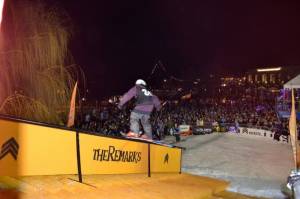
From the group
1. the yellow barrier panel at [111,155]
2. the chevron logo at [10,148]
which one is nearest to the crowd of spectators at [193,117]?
the yellow barrier panel at [111,155]

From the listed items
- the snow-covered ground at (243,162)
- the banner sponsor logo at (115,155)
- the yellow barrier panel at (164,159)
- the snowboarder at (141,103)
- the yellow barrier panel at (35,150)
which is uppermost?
the snowboarder at (141,103)

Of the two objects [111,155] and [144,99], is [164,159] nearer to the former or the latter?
[144,99]

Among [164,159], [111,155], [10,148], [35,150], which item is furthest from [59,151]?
[164,159]

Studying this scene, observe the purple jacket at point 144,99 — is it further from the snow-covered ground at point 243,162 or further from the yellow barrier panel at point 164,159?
the snow-covered ground at point 243,162

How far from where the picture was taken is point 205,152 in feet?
58.5

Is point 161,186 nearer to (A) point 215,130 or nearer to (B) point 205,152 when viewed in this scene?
(B) point 205,152

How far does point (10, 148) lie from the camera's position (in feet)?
14.9

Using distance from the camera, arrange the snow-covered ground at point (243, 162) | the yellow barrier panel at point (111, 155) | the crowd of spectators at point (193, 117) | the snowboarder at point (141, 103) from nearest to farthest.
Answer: the yellow barrier panel at point (111, 155)
the snowboarder at point (141, 103)
the snow-covered ground at point (243, 162)
the crowd of spectators at point (193, 117)

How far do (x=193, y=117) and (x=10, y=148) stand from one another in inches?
967

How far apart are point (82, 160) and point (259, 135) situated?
22.2 metres

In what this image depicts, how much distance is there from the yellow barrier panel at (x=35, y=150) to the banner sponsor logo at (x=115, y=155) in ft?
2.07

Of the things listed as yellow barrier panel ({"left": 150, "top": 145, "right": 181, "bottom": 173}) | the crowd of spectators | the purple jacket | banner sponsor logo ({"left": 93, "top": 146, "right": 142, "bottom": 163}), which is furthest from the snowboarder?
the crowd of spectators

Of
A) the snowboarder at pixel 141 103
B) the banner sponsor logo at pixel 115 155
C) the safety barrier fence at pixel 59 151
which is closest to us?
the safety barrier fence at pixel 59 151

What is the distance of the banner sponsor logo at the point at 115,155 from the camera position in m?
6.06
